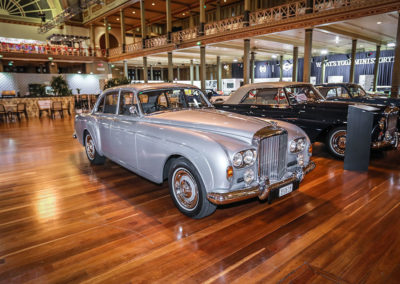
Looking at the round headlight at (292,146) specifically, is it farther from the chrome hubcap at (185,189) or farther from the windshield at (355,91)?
the windshield at (355,91)

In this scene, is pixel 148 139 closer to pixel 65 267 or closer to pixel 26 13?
pixel 65 267

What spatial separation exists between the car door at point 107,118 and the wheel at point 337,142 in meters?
4.43

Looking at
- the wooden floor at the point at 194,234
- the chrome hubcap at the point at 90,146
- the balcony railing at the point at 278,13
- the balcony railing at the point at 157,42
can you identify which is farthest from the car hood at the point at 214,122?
the balcony railing at the point at 157,42

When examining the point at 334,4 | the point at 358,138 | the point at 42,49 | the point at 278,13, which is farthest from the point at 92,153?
the point at 42,49

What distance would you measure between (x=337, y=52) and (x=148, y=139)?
28.3 m

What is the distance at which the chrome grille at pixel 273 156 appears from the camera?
2961mm

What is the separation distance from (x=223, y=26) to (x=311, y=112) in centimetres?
1359

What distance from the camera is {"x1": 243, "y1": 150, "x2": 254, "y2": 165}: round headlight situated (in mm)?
2816

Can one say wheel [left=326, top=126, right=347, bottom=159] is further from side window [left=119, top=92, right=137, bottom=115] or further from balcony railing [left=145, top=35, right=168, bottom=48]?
balcony railing [left=145, top=35, right=168, bottom=48]

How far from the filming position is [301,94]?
6.20 metres

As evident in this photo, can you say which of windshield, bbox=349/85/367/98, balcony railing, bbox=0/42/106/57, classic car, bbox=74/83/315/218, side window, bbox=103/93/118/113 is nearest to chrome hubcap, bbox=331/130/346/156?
classic car, bbox=74/83/315/218

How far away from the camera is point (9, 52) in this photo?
22.3 m

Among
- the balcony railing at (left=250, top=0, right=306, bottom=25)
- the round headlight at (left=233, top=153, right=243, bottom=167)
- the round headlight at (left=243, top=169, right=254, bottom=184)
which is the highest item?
the balcony railing at (left=250, top=0, right=306, bottom=25)

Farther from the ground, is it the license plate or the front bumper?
the front bumper
